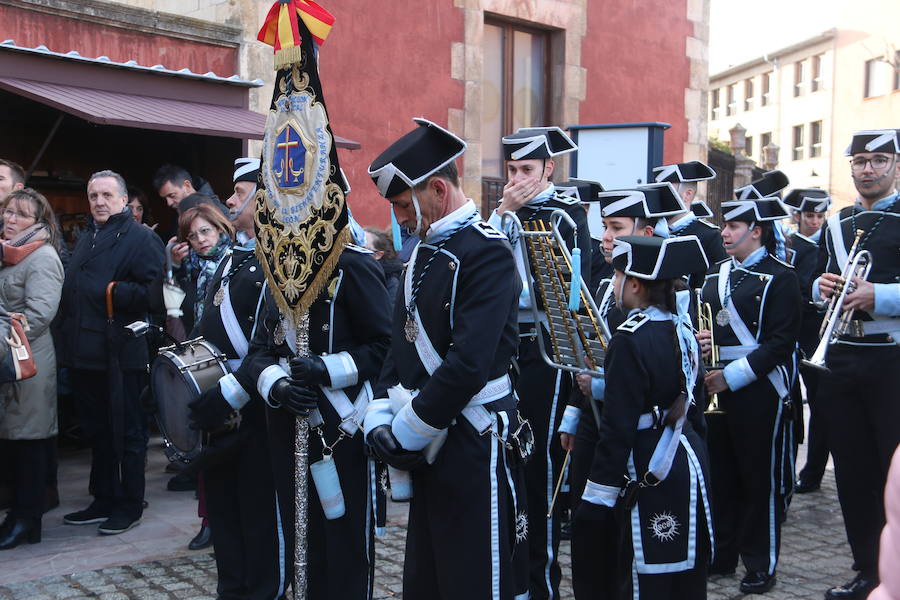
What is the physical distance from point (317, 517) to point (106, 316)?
262 centimetres

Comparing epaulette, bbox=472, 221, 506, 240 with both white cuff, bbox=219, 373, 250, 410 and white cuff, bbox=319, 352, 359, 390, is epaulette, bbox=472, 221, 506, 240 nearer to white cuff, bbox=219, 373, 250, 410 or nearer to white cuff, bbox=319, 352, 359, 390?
white cuff, bbox=319, 352, 359, 390

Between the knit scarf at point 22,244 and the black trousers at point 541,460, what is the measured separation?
10.0ft

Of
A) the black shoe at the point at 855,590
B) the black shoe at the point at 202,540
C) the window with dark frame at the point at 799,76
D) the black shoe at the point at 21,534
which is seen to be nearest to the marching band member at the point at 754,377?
the black shoe at the point at 855,590

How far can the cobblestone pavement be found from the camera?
4.93 m

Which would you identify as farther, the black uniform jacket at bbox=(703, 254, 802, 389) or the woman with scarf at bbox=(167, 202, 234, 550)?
the woman with scarf at bbox=(167, 202, 234, 550)

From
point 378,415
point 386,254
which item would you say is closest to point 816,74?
point 386,254

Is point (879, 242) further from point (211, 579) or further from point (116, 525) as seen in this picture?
point (116, 525)

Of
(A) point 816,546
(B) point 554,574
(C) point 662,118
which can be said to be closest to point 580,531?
(B) point 554,574

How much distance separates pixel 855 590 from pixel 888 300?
1.43 meters

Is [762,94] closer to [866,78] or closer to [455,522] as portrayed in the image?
[866,78]

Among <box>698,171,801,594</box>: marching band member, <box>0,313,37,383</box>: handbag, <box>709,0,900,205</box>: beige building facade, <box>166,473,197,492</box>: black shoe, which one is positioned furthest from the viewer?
<box>709,0,900,205</box>: beige building facade

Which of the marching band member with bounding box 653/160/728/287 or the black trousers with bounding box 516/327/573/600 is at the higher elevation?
the marching band member with bounding box 653/160/728/287

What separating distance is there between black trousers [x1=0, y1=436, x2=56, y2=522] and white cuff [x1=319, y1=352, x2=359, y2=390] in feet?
8.98

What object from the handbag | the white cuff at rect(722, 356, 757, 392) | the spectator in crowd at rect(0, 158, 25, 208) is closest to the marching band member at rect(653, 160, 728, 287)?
the white cuff at rect(722, 356, 757, 392)
